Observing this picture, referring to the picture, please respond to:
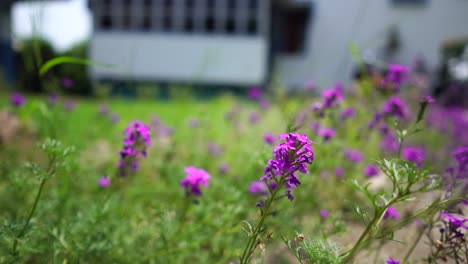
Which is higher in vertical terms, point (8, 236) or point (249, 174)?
point (8, 236)

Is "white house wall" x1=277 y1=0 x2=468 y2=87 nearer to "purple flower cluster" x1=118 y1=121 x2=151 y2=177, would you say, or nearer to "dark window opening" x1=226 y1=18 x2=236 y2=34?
"dark window opening" x1=226 y1=18 x2=236 y2=34

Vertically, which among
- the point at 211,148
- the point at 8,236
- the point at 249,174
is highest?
the point at 8,236

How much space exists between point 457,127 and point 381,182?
5.91 feet

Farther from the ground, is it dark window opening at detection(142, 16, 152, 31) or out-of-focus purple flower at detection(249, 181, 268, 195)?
dark window opening at detection(142, 16, 152, 31)

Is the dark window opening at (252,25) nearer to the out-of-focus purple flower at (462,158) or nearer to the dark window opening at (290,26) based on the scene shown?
the dark window opening at (290,26)

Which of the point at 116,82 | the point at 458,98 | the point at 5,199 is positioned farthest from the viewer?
the point at 116,82

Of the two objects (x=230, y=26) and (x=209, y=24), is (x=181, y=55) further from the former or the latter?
(x=230, y=26)

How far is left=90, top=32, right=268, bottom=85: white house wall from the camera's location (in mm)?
12102

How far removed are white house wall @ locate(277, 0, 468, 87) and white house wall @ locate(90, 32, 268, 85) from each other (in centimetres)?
157

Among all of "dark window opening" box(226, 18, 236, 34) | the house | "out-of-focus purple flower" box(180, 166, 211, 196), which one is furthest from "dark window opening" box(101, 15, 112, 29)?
"out-of-focus purple flower" box(180, 166, 211, 196)

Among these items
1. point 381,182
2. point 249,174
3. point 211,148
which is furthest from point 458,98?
point 249,174

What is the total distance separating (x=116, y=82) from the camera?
12234 mm

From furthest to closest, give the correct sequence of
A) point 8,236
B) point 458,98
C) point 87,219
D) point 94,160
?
point 458,98 → point 94,160 → point 87,219 → point 8,236

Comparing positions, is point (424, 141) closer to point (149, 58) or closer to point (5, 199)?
point (5, 199)
